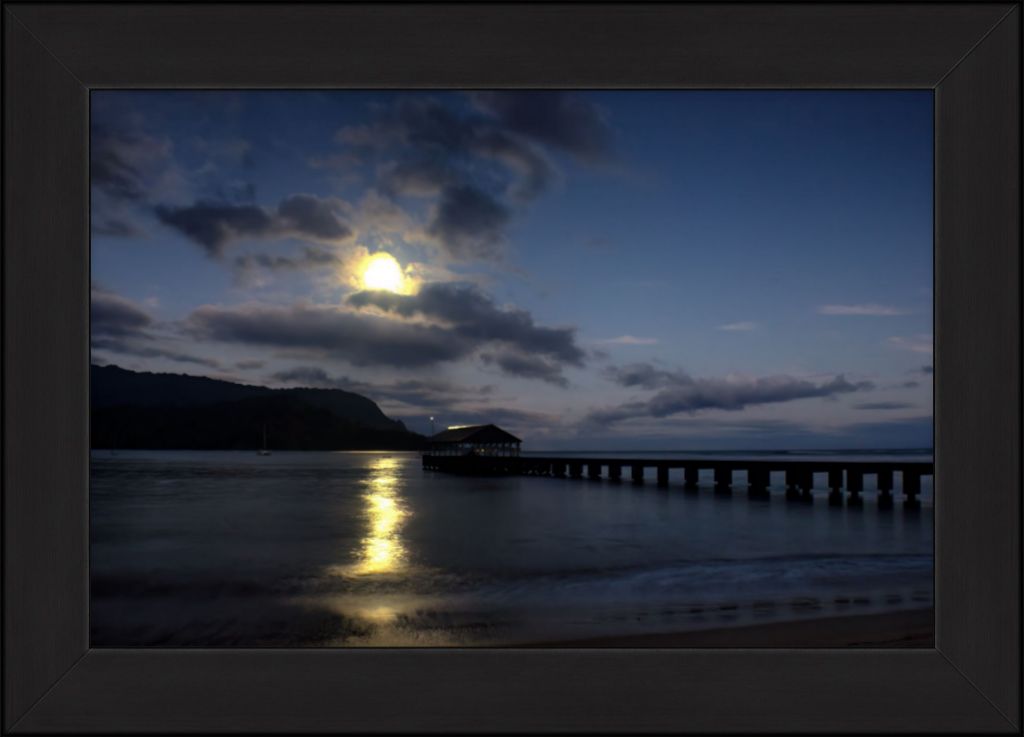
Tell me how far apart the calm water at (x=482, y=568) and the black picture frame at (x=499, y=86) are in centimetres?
229

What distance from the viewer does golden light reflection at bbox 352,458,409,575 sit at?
7.07m

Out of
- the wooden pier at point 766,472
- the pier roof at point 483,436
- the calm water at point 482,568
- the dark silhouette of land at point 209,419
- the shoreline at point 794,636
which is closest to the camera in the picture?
the shoreline at point 794,636

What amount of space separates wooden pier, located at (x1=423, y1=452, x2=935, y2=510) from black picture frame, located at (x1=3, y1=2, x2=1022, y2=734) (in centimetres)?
1285

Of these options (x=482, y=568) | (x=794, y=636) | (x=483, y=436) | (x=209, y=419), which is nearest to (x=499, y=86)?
(x=794, y=636)

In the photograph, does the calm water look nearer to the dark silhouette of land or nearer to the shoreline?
the shoreline

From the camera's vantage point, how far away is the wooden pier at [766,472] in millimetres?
13602

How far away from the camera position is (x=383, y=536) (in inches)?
381

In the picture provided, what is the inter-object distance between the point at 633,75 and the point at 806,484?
1500 cm

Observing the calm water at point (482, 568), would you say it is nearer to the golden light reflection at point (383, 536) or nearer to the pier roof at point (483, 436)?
the golden light reflection at point (383, 536)

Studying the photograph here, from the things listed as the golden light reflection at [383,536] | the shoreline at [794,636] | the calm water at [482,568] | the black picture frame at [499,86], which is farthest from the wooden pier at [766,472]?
the black picture frame at [499,86]

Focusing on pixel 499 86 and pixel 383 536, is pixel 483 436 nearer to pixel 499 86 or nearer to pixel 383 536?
pixel 383 536

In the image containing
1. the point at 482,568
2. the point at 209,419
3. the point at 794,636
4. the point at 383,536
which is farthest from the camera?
the point at 209,419

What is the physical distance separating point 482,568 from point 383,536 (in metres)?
3.25

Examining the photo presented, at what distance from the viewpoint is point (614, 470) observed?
2094cm
